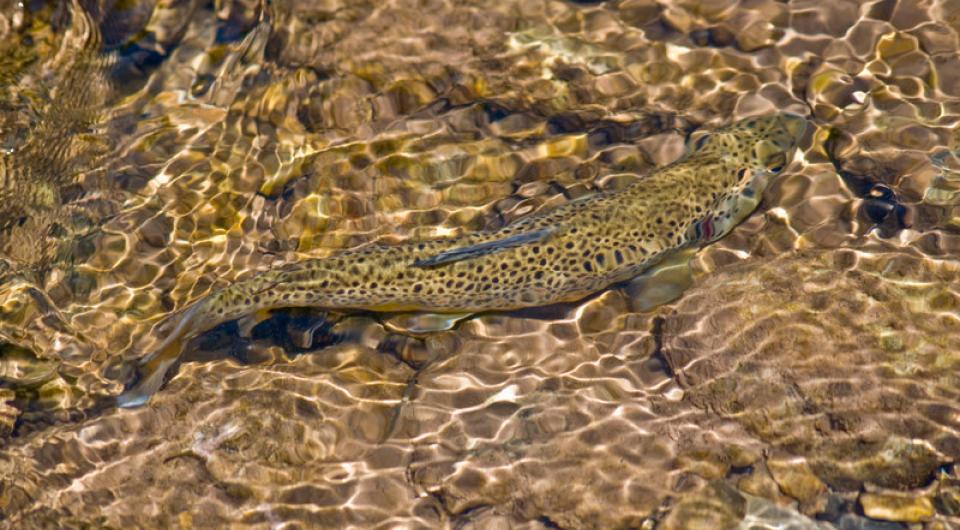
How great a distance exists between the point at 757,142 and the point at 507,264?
247 centimetres

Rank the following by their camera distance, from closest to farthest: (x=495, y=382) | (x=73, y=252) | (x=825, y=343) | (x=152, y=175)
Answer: (x=825, y=343), (x=495, y=382), (x=73, y=252), (x=152, y=175)

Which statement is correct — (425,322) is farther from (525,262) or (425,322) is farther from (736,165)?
(736,165)

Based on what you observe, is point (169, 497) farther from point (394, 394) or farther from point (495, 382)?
point (495, 382)

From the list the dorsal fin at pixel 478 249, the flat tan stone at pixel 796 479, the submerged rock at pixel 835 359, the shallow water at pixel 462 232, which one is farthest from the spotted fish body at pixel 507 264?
the flat tan stone at pixel 796 479

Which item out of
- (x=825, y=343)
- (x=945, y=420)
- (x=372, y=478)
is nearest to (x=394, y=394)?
(x=372, y=478)

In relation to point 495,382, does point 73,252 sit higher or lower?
higher

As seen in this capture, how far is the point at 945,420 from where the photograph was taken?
514 centimetres

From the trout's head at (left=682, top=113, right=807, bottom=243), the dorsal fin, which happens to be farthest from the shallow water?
the dorsal fin

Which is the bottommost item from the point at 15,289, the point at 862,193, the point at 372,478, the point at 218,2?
the point at 372,478

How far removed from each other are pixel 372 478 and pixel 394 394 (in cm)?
70

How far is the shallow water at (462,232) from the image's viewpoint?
5402 millimetres

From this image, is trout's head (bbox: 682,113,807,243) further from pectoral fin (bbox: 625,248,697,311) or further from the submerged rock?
the submerged rock

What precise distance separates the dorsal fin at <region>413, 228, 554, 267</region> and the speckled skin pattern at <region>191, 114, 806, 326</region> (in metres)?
0.01

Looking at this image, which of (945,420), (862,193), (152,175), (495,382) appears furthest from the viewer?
(152,175)
